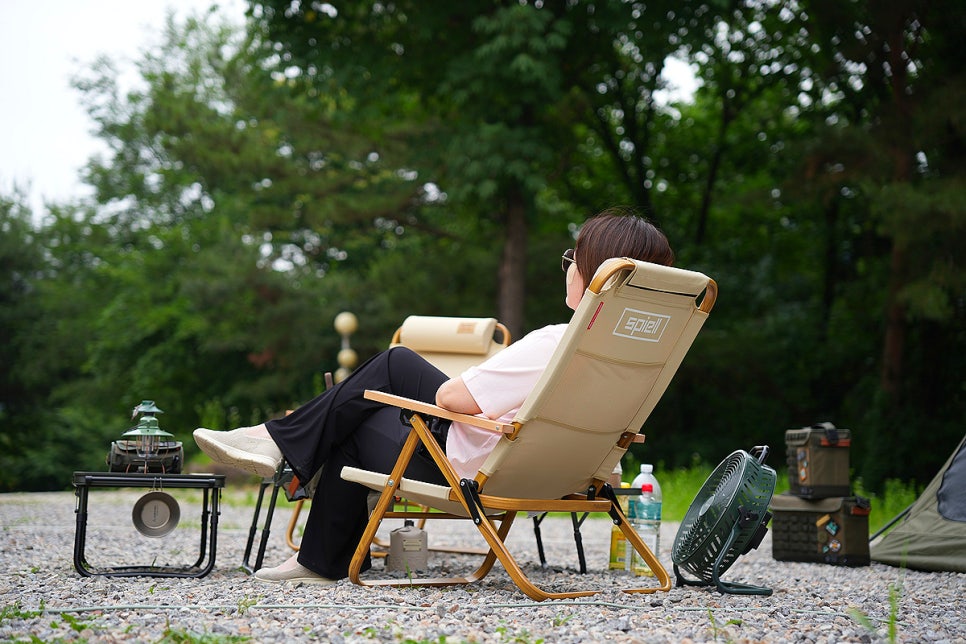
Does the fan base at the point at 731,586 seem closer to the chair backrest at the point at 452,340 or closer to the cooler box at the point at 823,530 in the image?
the cooler box at the point at 823,530

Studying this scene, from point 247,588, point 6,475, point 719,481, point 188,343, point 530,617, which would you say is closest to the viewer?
point 530,617

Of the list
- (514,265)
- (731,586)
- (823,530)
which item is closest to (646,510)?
(731,586)

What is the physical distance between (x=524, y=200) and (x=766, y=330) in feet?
12.0

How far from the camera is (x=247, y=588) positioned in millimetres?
2924

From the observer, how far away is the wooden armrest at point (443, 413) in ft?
8.83

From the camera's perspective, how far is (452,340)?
438 cm

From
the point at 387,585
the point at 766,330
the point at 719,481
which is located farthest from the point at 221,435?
the point at 766,330

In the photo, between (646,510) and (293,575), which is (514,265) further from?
(293,575)

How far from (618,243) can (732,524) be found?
940 millimetres

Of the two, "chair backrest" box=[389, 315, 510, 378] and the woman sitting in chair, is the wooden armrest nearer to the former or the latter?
the woman sitting in chair

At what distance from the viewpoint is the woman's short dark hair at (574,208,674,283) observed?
2863mm

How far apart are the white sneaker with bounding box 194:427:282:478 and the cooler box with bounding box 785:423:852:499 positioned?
2.59 meters

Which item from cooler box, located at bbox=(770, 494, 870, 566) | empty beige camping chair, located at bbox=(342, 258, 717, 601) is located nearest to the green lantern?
empty beige camping chair, located at bbox=(342, 258, 717, 601)

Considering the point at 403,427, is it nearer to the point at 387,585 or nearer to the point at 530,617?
the point at 387,585
